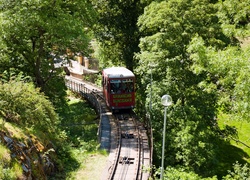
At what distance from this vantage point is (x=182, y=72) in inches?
801

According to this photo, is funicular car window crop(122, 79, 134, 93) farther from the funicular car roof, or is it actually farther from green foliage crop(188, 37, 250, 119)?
green foliage crop(188, 37, 250, 119)

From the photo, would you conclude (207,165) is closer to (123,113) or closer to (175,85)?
(175,85)

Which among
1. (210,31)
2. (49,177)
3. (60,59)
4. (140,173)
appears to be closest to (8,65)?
(60,59)

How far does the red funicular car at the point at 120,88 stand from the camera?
82.8 ft

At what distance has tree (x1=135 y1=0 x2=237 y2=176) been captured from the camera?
62.7 ft

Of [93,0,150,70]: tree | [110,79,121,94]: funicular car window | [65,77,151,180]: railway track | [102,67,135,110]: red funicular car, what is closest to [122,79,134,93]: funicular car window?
[102,67,135,110]: red funicular car

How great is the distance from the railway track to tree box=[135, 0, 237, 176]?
1447mm

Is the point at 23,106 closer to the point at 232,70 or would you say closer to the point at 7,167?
the point at 7,167

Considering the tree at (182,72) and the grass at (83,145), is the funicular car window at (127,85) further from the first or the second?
the tree at (182,72)

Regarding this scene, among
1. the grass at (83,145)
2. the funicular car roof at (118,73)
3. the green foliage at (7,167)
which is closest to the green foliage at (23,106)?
the grass at (83,145)

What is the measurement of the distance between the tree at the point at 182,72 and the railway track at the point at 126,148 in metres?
1.45

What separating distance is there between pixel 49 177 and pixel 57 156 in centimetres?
225

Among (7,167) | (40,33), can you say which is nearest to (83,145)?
(7,167)

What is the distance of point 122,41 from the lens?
3284 centimetres
